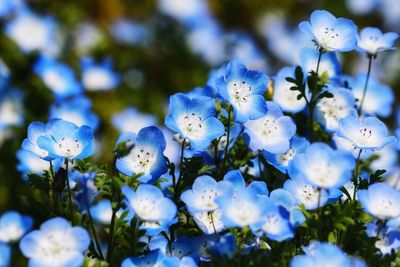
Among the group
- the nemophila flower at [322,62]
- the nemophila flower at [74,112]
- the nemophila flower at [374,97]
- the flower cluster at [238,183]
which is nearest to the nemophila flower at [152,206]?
A: the flower cluster at [238,183]

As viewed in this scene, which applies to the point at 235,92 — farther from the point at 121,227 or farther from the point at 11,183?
the point at 11,183

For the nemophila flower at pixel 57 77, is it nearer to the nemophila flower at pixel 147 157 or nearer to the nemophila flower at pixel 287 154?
the nemophila flower at pixel 147 157

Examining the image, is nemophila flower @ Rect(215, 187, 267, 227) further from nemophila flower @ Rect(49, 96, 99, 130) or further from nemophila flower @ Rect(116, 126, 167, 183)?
nemophila flower @ Rect(49, 96, 99, 130)

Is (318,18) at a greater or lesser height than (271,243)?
greater

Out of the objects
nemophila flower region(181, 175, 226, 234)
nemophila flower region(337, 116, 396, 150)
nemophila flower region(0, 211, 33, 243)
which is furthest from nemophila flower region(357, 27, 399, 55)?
nemophila flower region(0, 211, 33, 243)

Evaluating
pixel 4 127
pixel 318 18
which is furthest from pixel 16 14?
pixel 318 18

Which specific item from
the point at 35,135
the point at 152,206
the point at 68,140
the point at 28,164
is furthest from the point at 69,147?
the point at 28,164

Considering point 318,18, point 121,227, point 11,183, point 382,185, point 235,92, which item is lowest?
point 11,183
